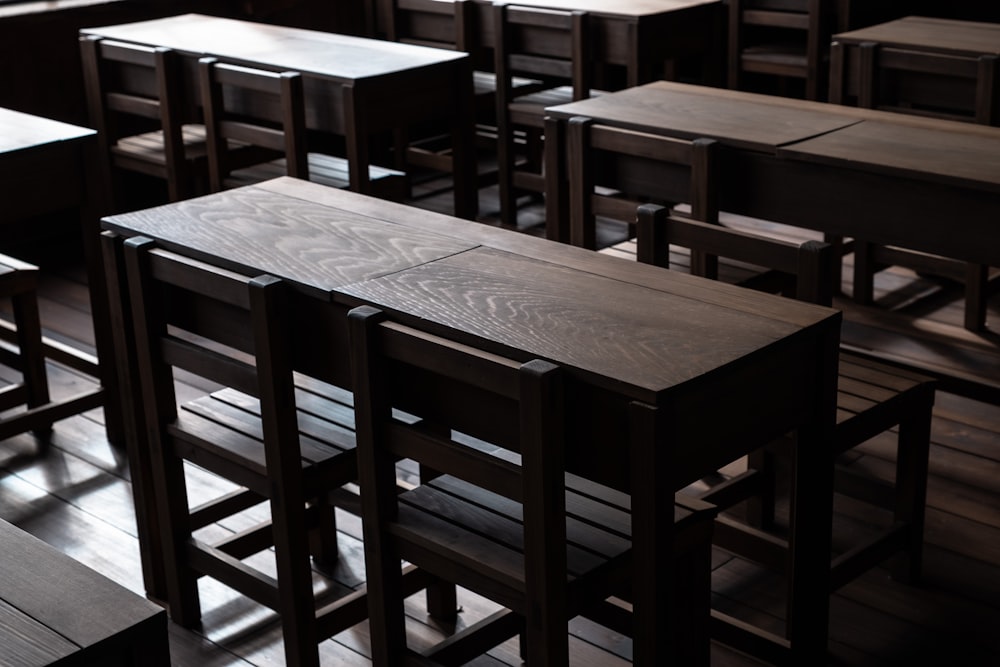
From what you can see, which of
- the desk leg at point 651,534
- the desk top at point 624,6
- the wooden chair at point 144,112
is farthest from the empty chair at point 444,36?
the desk leg at point 651,534

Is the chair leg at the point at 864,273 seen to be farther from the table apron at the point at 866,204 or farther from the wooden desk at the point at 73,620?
the wooden desk at the point at 73,620

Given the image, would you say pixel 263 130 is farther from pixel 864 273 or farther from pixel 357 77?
pixel 864 273

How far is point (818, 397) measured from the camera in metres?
2.08

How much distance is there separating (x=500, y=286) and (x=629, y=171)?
122 centimetres

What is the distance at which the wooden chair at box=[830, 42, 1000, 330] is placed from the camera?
3850 millimetres

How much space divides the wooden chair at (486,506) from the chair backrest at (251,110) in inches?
80.6

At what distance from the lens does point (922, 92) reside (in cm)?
403

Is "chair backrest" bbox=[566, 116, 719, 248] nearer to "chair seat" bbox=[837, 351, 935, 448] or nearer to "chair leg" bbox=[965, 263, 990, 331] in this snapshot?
"chair seat" bbox=[837, 351, 935, 448]

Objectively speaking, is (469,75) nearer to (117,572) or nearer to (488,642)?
(117,572)

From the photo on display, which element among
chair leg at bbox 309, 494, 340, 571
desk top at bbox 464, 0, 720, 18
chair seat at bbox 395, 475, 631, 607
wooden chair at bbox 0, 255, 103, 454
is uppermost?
desk top at bbox 464, 0, 720, 18

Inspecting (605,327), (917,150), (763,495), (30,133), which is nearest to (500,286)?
(605,327)

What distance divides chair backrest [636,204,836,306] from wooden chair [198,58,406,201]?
1659mm

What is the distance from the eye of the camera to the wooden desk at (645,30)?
4.85 m

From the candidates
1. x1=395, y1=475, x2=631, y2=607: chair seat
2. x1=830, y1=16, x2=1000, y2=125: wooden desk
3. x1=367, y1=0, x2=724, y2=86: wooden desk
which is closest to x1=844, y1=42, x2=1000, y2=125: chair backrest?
x1=830, y1=16, x2=1000, y2=125: wooden desk
